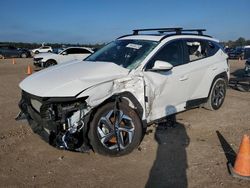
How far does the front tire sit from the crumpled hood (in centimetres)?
45

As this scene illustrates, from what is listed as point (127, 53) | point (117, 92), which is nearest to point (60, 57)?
point (127, 53)

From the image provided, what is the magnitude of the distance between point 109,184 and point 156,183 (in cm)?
61

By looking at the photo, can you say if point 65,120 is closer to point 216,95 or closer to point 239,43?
point 216,95

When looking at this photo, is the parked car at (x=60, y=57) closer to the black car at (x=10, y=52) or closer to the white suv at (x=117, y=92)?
the white suv at (x=117, y=92)

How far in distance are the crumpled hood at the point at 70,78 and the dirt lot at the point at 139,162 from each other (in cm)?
105

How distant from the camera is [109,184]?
4.28 meters

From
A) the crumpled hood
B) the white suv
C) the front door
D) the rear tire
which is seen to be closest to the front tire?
the white suv

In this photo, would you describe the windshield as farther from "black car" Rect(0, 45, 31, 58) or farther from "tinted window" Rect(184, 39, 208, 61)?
"black car" Rect(0, 45, 31, 58)

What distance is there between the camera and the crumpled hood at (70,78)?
4777 mm

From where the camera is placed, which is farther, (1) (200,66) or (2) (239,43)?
(2) (239,43)

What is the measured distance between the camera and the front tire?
490cm

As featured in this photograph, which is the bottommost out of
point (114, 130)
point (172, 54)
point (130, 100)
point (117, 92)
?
point (114, 130)

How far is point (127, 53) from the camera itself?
5973 millimetres

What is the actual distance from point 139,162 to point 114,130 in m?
0.61
